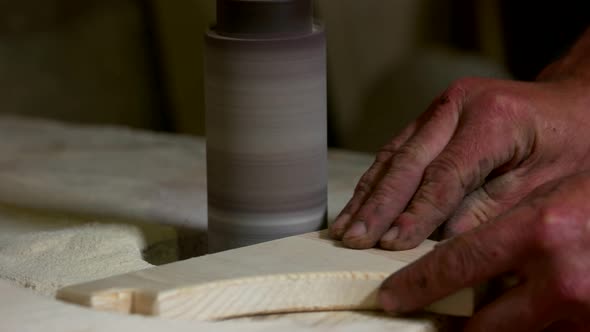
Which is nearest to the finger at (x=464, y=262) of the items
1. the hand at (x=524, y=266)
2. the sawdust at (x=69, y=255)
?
the hand at (x=524, y=266)

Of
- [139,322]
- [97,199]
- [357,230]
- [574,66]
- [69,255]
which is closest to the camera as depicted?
[139,322]

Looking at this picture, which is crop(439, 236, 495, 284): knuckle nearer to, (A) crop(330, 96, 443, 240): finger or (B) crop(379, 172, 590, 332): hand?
(B) crop(379, 172, 590, 332): hand

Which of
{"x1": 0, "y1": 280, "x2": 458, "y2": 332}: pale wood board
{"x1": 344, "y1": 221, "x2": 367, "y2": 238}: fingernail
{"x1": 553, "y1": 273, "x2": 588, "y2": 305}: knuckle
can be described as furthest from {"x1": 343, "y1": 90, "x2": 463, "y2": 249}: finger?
{"x1": 553, "y1": 273, "x2": 588, "y2": 305}: knuckle

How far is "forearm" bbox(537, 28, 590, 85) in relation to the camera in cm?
131

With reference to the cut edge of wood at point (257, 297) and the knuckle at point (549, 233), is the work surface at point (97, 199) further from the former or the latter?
the knuckle at point (549, 233)

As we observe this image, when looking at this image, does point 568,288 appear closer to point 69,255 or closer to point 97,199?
point 69,255

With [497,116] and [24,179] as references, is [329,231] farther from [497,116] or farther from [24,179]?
[24,179]

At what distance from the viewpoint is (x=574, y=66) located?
1342 mm

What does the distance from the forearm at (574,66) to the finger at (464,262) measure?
395 mm

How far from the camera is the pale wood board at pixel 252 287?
964 mm

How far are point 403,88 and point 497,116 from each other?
147 cm

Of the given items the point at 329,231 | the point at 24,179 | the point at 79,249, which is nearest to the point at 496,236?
the point at 329,231

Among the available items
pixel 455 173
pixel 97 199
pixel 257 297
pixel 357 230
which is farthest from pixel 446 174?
pixel 97 199

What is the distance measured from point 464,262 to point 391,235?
5.2 inches
